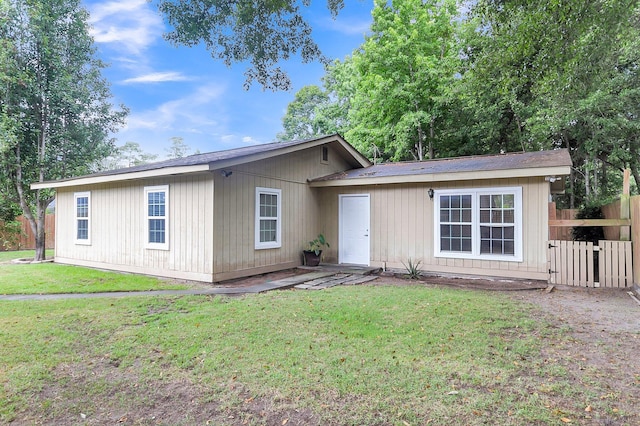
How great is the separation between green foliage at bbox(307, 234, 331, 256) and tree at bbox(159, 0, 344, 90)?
5.20 m

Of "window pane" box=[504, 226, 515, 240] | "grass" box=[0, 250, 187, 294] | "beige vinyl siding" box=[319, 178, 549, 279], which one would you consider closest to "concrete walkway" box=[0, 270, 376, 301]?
"grass" box=[0, 250, 187, 294]

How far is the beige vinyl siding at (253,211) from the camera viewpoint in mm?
7715

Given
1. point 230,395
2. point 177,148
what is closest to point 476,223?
point 230,395

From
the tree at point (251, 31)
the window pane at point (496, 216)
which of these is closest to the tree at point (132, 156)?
the tree at point (251, 31)

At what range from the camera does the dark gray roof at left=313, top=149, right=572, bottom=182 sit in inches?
294

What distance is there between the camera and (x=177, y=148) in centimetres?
3719

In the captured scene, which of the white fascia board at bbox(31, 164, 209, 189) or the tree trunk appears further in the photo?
the tree trunk

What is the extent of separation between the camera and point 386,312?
5141mm

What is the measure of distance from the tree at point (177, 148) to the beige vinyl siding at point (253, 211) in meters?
30.0

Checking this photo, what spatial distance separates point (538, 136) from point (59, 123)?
19628 mm

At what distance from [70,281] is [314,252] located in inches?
217

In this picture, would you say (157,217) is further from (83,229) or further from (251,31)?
(251,31)

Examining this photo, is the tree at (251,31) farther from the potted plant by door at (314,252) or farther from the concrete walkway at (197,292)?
the potted plant by door at (314,252)

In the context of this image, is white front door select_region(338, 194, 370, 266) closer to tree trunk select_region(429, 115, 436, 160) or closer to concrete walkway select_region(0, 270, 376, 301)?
concrete walkway select_region(0, 270, 376, 301)
